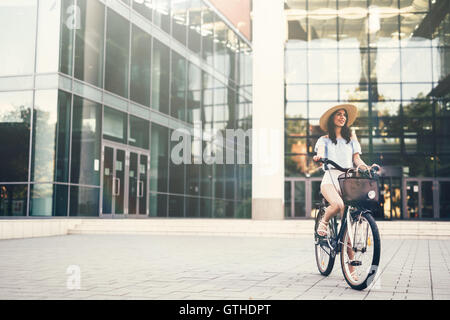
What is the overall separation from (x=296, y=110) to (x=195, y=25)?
22.2 feet

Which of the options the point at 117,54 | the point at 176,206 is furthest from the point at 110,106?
the point at 176,206

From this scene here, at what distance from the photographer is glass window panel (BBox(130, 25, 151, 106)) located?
22203mm

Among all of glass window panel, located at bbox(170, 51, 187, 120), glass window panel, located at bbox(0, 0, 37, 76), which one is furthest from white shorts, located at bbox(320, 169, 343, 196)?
glass window panel, located at bbox(170, 51, 187, 120)

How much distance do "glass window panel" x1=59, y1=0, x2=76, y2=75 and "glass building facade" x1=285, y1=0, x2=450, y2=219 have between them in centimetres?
1309

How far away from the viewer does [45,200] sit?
55.5 feet

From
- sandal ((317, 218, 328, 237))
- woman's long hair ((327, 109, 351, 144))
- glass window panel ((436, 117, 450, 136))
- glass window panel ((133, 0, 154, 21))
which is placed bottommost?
sandal ((317, 218, 328, 237))

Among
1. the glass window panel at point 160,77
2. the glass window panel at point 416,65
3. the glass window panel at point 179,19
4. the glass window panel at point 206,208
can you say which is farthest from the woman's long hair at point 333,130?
the glass window panel at point 416,65

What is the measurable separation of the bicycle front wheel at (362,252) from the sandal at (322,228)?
0.50m

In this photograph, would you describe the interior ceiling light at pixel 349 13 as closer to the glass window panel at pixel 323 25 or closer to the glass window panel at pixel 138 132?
the glass window panel at pixel 323 25

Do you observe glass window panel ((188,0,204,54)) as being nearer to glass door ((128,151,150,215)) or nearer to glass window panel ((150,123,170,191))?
glass window panel ((150,123,170,191))

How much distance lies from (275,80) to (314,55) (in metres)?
7.97

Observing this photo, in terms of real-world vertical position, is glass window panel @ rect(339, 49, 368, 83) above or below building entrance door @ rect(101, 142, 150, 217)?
above

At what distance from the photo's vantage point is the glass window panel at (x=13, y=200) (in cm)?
1664
